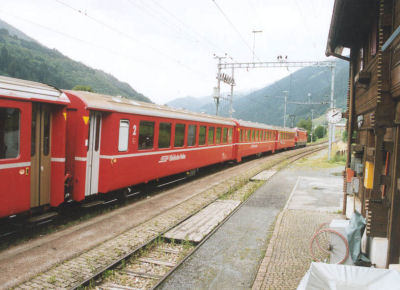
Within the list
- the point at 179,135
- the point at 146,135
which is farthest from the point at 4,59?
the point at 146,135

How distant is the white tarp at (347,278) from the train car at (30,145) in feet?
→ 17.7

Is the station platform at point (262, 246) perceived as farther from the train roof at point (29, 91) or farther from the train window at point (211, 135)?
the train window at point (211, 135)

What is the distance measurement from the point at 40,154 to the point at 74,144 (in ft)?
3.58

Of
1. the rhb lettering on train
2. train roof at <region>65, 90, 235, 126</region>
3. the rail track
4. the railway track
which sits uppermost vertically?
train roof at <region>65, 90, 235, 126</region>

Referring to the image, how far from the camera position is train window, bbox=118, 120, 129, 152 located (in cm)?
909

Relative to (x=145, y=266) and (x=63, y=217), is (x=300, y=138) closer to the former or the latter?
(x=63, y=217)

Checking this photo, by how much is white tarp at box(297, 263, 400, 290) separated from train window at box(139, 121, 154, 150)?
23.7 feet

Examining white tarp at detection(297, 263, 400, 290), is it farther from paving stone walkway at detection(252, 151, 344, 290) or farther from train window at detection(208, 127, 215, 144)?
train window at detection(208, 127, 215, 144)

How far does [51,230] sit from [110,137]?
2637mm

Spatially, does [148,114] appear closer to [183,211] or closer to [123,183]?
[123,183]

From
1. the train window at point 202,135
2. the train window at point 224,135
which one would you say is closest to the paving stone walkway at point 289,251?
the train window at point 202,135

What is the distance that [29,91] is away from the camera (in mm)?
6559

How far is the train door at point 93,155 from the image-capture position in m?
8.23

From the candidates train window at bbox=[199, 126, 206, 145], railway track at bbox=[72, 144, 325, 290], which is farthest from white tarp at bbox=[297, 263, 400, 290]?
→ train window at bbox=[199, 126, 206, 145]
